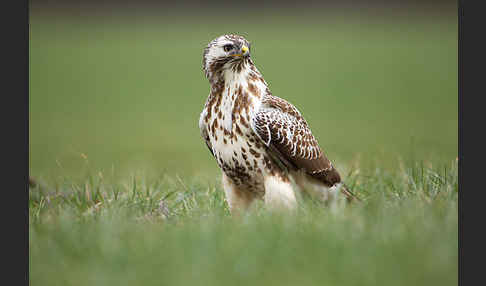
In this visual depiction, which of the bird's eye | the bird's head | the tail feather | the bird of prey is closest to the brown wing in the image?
the bird of prey

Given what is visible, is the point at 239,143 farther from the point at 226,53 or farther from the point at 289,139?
the point at 226,53

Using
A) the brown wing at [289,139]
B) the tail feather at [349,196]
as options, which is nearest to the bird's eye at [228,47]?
the brown wing at [289,139]

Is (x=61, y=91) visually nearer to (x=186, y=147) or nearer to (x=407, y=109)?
(x=186, y=147)

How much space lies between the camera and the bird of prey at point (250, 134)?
4410mm

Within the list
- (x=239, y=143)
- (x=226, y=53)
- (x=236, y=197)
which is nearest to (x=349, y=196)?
(x=236, y=197)

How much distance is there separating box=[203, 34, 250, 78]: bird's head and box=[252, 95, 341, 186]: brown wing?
0.41 m

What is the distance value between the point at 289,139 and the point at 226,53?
857 millimetres

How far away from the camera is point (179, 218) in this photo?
4.41 meters

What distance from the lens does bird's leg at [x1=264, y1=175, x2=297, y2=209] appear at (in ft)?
14.3

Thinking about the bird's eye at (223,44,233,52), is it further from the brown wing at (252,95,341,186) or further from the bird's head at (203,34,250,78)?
the brown wing at (252,95,341,186)

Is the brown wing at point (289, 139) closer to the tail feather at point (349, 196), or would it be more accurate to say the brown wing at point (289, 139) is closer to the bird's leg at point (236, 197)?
the tail feather at point (349, 196)

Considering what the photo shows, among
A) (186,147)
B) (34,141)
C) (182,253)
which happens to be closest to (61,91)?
(34,141)

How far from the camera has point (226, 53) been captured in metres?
4.42

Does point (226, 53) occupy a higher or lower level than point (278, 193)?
higher
